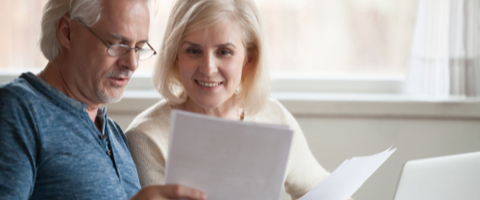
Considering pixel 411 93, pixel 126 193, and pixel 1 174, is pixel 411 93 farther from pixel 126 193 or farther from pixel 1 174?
pixel 1 174

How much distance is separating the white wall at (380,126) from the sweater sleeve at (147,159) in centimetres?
85

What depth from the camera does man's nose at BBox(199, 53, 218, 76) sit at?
4.40 ft

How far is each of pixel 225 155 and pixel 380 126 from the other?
5.30 feet

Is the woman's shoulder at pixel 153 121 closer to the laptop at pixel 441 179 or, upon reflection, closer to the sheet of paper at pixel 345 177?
the sheet of paper at pixel 345 177

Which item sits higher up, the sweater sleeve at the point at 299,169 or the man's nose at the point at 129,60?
the man's nose at the point at 129,60

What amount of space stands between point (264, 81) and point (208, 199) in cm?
78

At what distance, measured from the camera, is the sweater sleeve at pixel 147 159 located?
1.37 meters

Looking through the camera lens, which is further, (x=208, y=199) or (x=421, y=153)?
(x=421, y=153)

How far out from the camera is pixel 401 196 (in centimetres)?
117

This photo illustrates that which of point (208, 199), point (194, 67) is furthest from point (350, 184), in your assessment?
point (194, 67)

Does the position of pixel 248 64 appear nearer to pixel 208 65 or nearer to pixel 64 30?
pixel 208 65

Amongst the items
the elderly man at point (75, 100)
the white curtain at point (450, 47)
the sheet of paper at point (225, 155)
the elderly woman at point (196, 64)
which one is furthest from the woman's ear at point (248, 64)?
the white curtain at point (450, 47)

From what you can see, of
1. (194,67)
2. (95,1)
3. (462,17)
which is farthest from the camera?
(462,17)

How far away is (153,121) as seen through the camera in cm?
142
